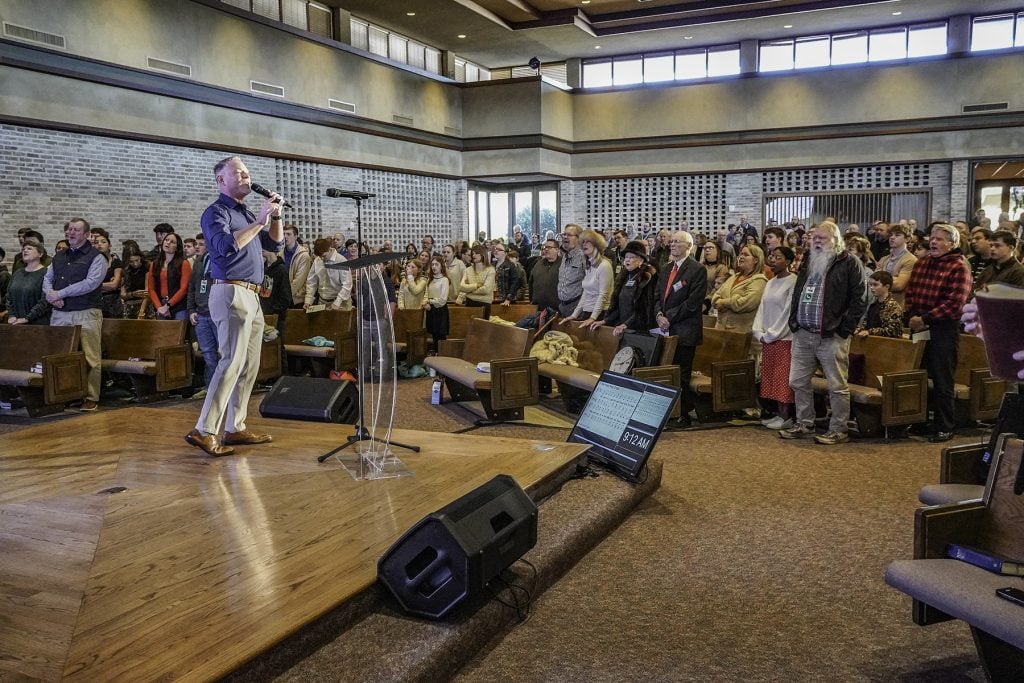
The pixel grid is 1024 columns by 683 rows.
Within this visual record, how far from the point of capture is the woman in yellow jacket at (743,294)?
692 cm

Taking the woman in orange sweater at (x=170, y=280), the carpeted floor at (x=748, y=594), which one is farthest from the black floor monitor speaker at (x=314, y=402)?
the woman in orange sweater at (x=170, y=280)

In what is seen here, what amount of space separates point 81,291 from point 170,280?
100 cm

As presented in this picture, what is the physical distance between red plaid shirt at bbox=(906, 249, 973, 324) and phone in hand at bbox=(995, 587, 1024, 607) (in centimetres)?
389

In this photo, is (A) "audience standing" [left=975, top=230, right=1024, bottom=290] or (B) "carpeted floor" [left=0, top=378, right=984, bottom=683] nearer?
(B) "carpeted floor" [left=0, top=378, right=984, bottom=683]

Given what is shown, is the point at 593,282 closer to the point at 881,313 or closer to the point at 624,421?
the point at 881,313

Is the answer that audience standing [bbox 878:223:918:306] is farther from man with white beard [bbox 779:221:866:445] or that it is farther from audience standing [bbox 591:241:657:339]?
audience standing [bbox 591:241:657:339]

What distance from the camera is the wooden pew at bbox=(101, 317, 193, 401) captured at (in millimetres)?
7680

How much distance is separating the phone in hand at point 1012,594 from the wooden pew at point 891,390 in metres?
3.77

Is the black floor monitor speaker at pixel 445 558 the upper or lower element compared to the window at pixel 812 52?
lower

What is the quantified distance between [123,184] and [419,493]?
8717mm

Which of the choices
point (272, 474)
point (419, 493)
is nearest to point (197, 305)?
point (272, 474)

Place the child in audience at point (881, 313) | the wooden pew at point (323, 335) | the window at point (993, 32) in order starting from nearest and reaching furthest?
1. the child in audience at point (881, 313)
2. the wooden pew at point (323, 335)
3. the window at point (993, 32)

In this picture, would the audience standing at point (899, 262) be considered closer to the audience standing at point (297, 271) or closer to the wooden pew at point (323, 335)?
the wooden pew at point (323, 335)

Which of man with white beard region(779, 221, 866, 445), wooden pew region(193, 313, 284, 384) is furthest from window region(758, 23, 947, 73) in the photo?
wooden pew region(193, 313, 284, 384)
